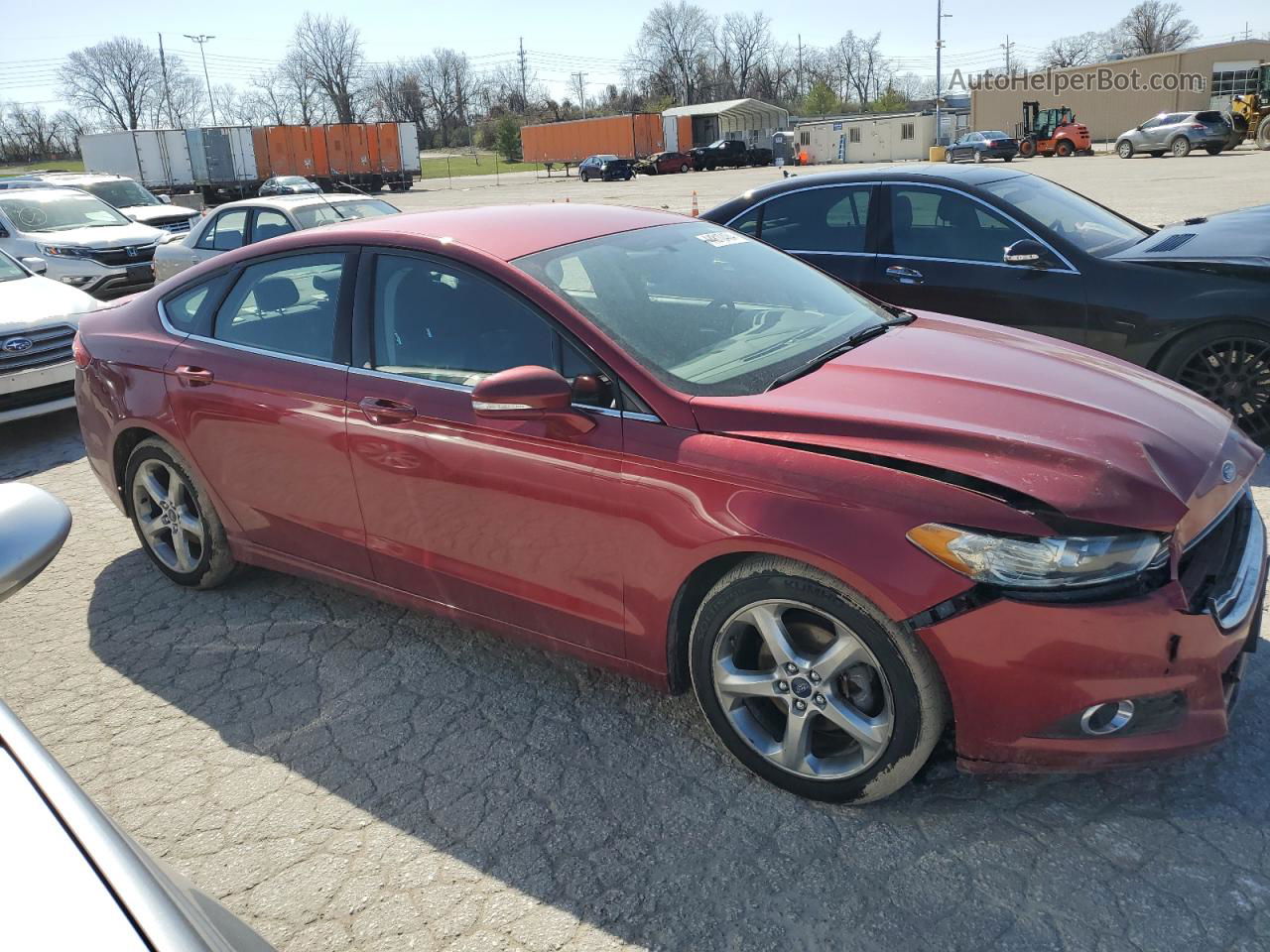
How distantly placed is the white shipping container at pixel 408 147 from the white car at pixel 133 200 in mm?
32800

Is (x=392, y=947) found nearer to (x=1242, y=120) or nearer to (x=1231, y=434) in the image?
(x=1231, y=434)

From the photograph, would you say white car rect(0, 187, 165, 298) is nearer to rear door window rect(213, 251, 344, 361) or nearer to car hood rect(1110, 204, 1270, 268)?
rear door window rect(213, 251, 344, 361)

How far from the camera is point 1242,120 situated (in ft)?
132

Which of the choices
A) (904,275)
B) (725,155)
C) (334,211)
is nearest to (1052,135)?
(725,155)

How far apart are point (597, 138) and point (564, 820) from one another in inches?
2581

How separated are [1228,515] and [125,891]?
2.84m

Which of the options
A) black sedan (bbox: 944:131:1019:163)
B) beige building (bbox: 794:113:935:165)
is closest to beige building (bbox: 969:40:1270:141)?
beige building (bbox: 794:113:935:165)

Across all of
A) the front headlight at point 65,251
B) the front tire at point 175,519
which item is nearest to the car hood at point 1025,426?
the front tire at point 175,519

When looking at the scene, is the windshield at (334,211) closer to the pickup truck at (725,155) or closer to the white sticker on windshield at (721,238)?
the white sticker on windshield at (721,238)

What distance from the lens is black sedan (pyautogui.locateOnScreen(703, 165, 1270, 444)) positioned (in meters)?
5.41

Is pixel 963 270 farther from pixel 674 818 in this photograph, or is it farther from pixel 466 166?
pixel 466 166

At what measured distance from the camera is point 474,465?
3158mm

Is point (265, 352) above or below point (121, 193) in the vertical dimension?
below

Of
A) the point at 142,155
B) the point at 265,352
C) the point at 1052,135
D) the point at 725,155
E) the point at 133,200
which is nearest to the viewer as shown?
the point at 265,352
